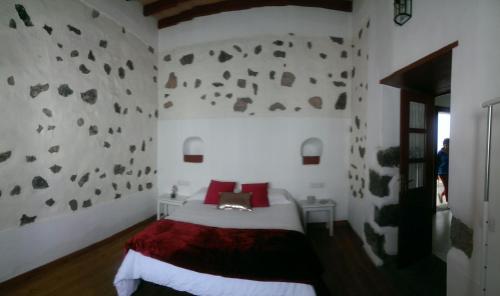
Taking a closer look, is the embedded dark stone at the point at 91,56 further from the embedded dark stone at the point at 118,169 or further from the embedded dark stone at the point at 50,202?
the embedded dark stone at the point at 50,202

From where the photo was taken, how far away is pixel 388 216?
2.44 metres

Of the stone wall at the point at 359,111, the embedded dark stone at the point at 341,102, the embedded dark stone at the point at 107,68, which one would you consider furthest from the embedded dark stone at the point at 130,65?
the stone wall at the point at 359,111

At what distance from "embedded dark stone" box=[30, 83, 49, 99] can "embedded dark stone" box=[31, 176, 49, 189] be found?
0.86m

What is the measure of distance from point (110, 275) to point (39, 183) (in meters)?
1.25

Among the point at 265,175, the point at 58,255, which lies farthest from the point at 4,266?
the point at 265,175

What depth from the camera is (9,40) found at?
2066 millimetres

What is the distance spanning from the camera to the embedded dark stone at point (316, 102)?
3490 millimetres

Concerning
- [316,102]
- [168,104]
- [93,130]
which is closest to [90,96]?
[93,130]

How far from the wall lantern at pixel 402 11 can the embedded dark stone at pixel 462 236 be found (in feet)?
5.89

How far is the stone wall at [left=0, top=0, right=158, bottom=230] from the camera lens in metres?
2.10

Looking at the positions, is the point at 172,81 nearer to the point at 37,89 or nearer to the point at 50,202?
the point at 37,89

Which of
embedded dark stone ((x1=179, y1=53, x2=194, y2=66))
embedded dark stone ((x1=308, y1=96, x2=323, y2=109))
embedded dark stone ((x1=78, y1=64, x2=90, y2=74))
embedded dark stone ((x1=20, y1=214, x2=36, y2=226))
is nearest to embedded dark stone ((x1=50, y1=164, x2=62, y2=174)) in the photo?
embedded dark stone ((x1=20, y1=214, x2=36, y2=226))

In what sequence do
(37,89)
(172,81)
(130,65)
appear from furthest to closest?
1. (172,81)
2. (130,65)
3. (37,89)

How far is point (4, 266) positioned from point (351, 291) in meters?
3.30
